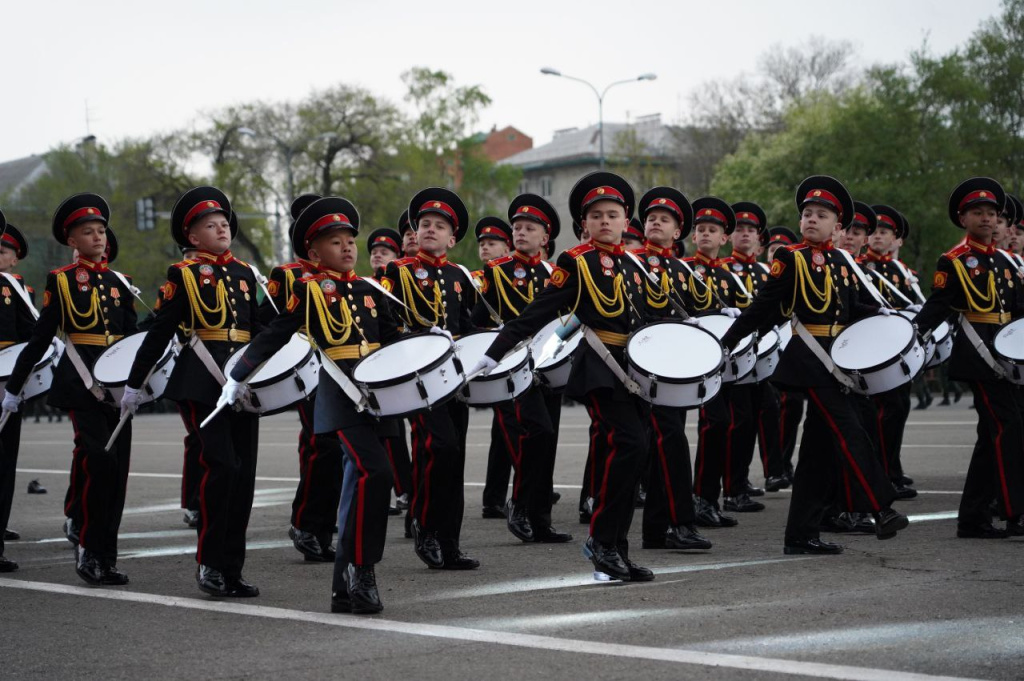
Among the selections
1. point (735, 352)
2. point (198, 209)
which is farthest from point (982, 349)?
point (198, 209)

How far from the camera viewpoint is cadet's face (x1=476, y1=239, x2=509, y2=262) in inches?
490

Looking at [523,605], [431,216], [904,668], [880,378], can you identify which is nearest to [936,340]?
[880,378]

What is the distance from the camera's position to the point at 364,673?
596 centimetres

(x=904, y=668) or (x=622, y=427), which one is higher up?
(x=622, y=427)

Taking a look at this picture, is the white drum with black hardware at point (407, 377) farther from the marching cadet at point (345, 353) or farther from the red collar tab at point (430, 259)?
the red collar tab at point (430, 259)

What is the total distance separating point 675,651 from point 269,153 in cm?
5067

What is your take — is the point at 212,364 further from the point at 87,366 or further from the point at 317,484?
the point at 317,484

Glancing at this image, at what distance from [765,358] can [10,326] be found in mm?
5840

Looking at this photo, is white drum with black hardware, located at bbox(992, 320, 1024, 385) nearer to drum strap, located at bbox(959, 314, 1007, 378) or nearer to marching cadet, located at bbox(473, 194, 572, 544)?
drum strap, located at bbox(959, 314, 1007, 378)

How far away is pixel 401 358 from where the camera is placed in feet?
24.9

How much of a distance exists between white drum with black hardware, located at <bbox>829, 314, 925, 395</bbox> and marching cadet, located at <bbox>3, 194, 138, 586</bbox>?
459 centimetres

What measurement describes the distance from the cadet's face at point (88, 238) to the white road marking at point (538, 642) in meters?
2.33

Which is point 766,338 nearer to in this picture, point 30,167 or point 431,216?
point 431,216

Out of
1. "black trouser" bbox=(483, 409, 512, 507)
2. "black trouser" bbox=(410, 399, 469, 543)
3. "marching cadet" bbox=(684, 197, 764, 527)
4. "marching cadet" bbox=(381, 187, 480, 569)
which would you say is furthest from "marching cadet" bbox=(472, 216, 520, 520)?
"black trouser" bbox=(410, 399, 469, 543)
